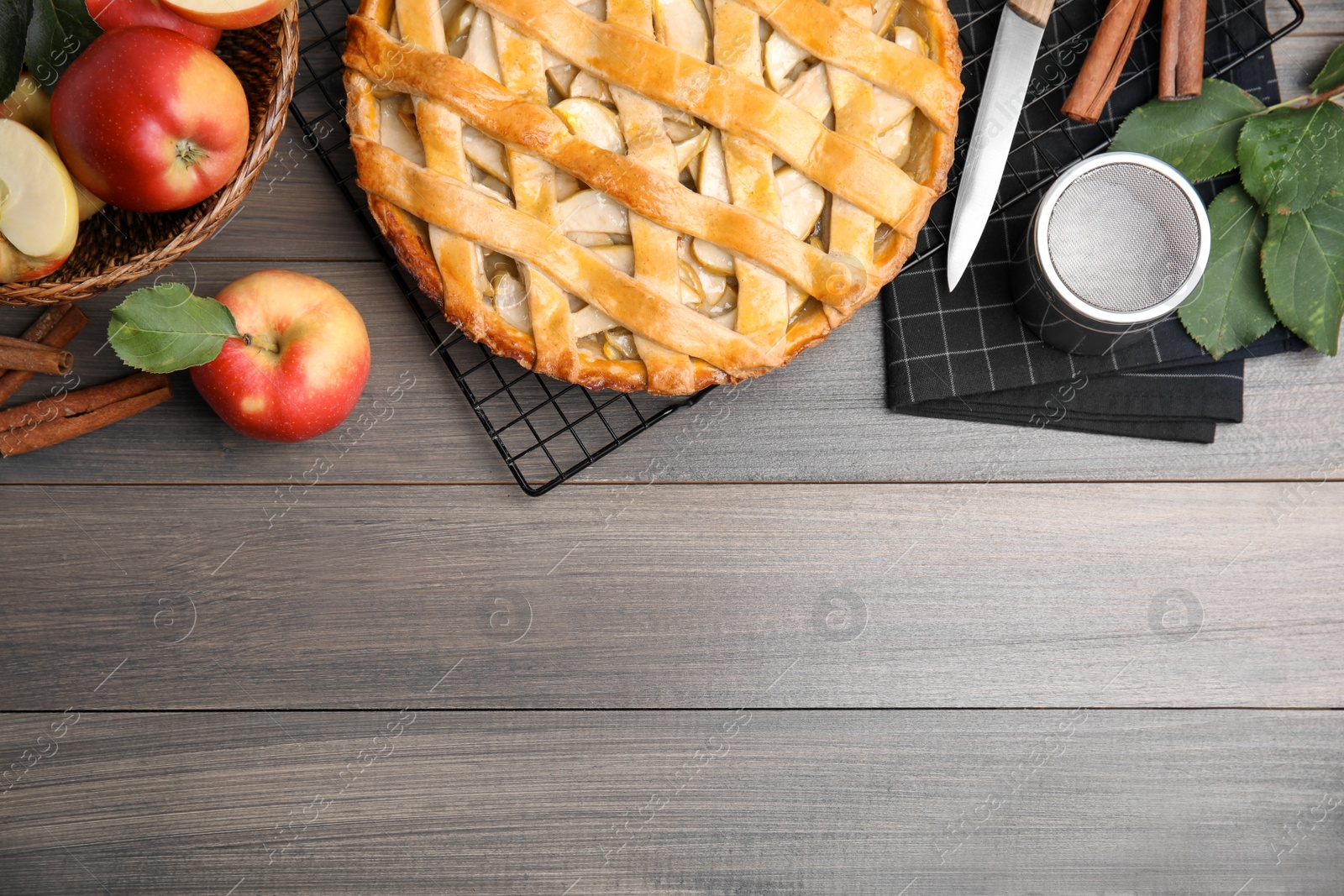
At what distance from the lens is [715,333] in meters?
0.97

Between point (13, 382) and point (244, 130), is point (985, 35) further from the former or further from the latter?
point (13, 382)

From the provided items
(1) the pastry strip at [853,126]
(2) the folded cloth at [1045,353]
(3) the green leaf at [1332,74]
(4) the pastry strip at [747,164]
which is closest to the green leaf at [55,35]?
(4) the pastry strip at [747,164]

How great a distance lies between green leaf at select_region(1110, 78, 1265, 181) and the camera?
108cm

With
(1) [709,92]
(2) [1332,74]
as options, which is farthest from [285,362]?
(2) [1332,74]

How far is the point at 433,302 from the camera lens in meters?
1.12

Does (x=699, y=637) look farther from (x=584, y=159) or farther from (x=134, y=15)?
(x=134, y=15)

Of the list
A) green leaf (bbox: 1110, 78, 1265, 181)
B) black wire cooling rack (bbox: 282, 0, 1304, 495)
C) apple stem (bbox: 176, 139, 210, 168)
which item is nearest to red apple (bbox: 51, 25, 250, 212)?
apple stem (bbox: 176, 139, 210, 168)

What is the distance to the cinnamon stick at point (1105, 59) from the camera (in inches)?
42.0

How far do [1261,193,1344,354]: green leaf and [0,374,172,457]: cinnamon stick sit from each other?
1441 millimetres

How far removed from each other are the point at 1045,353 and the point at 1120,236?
164 millimetres

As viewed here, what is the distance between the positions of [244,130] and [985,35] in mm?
926

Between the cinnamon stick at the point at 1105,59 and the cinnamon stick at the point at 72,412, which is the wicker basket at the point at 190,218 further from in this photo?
the cinnamon stick at the point at 1105,59

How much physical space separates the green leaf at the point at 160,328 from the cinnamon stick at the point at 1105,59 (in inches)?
42.4

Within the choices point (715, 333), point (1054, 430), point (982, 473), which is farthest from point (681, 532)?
point (1054, 430)
